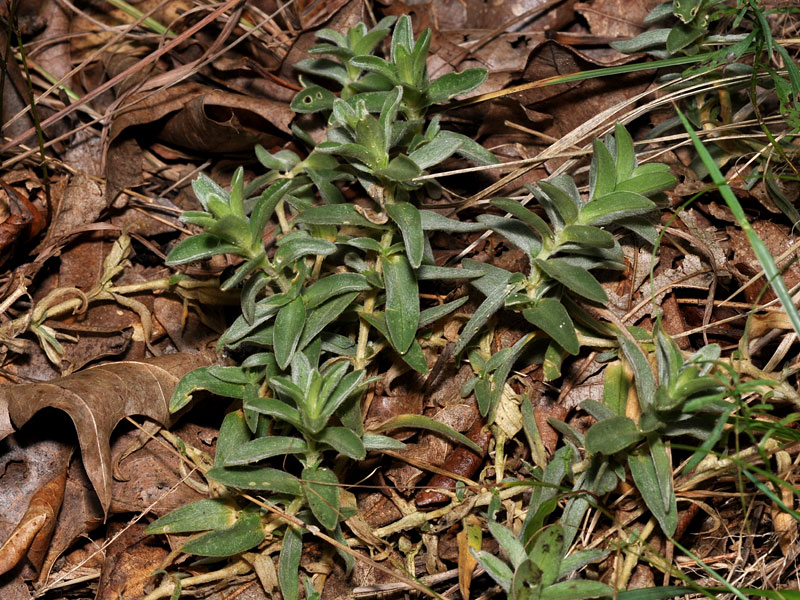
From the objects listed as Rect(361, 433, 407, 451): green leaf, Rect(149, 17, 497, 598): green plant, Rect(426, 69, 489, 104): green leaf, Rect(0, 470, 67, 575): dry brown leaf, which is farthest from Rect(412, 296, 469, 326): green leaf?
Rect(0, 470, 67, 575): dry brown leaf

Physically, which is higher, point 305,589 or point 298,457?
point 298,457

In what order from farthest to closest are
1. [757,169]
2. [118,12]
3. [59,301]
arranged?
[118,12], [59,301], [757,169]

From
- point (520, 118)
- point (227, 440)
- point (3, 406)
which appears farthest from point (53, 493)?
point (520, 118)

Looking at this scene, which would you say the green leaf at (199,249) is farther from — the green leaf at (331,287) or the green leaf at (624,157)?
the green leaf at (624,157)

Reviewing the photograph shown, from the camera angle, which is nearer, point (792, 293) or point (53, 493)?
point (792, 293)

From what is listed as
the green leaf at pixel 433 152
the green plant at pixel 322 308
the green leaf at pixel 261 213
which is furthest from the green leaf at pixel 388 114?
the green leaf at pixel 261 213

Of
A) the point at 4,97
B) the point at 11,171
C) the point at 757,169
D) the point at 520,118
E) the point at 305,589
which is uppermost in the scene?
the point at 4,97

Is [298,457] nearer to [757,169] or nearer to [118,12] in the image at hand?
[757,169]

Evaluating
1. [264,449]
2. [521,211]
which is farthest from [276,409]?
[521,211]
